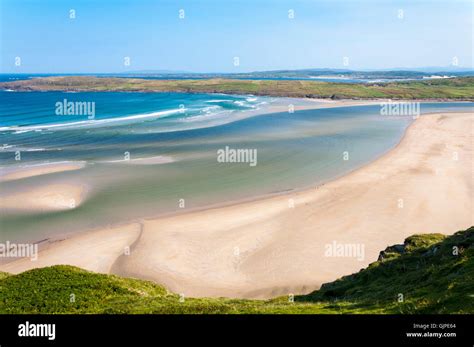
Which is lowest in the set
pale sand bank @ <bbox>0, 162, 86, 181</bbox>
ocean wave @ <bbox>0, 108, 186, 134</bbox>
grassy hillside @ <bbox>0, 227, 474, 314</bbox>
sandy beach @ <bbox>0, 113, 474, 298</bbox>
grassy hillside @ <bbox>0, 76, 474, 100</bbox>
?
sandy beach @ <bbox>0, 113, 474, 298</bbox>

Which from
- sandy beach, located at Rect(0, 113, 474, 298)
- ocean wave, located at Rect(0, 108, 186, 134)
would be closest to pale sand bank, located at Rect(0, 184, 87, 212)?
sandy beach, located at Rect(0, 113, 474, 298)

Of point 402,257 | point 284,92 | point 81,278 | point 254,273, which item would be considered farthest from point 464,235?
point 284,92

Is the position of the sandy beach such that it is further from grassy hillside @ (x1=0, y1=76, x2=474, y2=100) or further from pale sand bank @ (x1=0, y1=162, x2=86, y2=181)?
grassy hillside @ (x1=0, y1=76, x2=474, y2=100)

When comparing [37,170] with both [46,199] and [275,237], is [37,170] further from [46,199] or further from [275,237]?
[275,237]

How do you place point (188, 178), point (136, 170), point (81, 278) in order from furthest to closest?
1. point (136, 170)
2. point (188, 178)
3. point (81, 278)

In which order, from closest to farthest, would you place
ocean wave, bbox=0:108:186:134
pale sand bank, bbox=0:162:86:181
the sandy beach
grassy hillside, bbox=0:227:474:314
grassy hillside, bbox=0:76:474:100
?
grassy hillside, bbox=0:227:474:314 → the sandy beach → pale sand bank, bbox=0:162:86:181 → ocean wave, bbox=0:108:186:134 → grassy hillside, bbox=0:76:474:100
